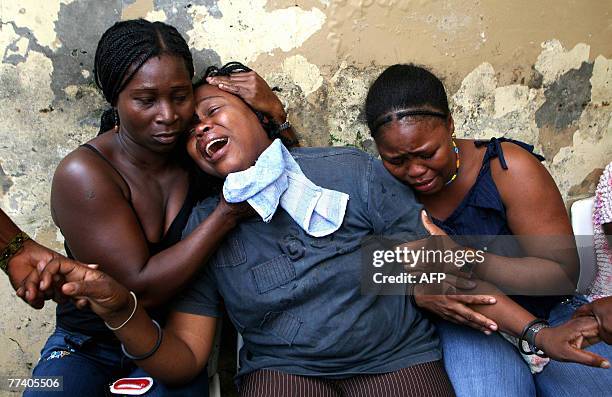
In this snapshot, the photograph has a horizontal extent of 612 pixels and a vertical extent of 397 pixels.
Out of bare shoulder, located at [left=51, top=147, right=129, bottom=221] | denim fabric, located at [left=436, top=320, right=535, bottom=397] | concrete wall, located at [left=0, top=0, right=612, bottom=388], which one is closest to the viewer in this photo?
bare shoulder, located at [left=51, top=147, right=129, bottom=221]

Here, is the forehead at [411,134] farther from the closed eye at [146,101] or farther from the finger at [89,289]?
the finger at [89,289]

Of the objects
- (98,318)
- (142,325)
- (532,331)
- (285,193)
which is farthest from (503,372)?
(98,318)

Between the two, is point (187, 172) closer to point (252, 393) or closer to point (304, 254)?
point (304, 254)

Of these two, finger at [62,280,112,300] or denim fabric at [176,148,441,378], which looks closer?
finger at [62,280,112,300]

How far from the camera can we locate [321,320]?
74.8 inches

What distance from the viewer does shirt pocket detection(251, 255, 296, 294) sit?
1932mm

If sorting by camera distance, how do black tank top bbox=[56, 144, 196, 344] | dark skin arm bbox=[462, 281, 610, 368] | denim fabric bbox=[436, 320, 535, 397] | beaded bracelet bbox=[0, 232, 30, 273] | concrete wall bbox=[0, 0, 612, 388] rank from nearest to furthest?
beaded bracelet bbox=[0, 232, 30, 273]
dark skin arm bbox=[462, 281, 610, 368]
denim fabric bbox=[436, 320, 535, 397]
black tank top bbox=[56, 144, 196, 344]
concrete wall bbox=[0, 0, 612, 388]

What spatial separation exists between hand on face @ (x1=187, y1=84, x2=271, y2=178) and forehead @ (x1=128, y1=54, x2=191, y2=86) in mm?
158

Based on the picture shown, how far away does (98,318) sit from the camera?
6.71 ft

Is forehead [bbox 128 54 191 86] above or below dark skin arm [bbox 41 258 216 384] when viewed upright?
above

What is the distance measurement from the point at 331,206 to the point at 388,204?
203 mm

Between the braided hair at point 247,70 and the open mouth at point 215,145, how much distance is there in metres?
0.19
